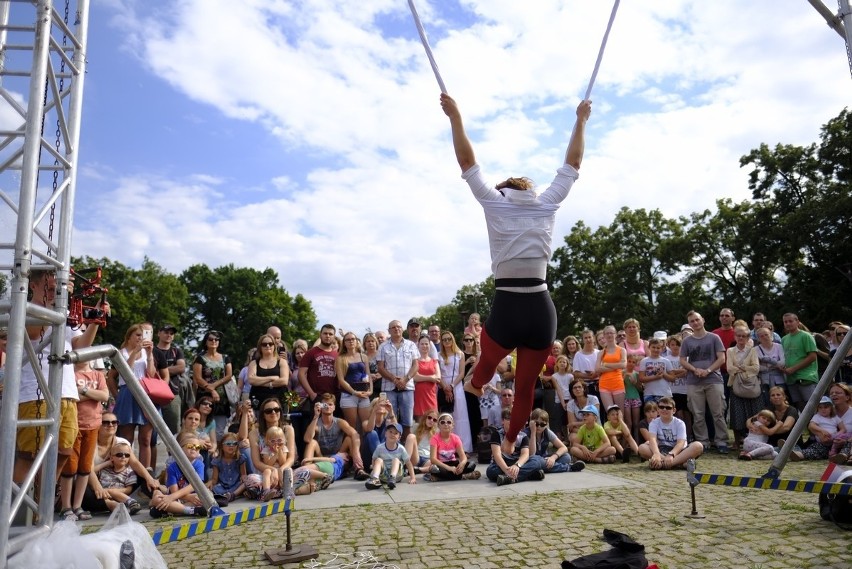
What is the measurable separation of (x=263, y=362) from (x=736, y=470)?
5693 mm

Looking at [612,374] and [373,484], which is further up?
[612,374]

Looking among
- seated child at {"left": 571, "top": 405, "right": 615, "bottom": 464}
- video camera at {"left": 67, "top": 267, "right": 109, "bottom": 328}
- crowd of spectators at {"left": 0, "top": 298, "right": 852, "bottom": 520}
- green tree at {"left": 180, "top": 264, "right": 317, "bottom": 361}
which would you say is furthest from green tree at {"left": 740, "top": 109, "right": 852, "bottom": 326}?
green tree at {"left": 180, "top": 264, "right": 317, "bottom": 361}

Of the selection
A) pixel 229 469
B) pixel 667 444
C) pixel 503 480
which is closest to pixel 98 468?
pixel 229 469

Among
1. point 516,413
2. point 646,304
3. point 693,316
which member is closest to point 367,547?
point 516,413

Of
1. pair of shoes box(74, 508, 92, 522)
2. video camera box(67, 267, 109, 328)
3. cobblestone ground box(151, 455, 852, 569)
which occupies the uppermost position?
video camera box(67, 267, 109, 328)

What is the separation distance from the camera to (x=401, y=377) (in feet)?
28.0

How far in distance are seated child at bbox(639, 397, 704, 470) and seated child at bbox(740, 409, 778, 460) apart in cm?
74

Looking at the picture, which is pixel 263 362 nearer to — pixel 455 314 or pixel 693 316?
pixel 693 316

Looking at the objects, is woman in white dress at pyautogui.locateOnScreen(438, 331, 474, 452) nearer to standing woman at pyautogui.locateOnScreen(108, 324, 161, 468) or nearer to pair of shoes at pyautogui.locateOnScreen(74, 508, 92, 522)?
standing woman at pyautogui.locateOnScreen(108, 324, 161, 468)

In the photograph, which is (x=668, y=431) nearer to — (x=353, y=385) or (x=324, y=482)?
(x=353, y=385)

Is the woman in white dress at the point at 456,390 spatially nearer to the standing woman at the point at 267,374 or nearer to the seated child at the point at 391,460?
the seated child at the point at 391,460

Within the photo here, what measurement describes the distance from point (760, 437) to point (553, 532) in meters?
4.89

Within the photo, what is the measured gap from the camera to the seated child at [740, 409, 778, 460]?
334 inches

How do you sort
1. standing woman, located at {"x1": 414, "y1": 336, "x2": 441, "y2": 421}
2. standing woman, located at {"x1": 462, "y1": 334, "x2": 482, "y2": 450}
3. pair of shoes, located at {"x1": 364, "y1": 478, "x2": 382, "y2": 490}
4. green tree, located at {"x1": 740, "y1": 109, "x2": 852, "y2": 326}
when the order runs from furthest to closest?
green tree, located at {"x1": 740, "y1": 109, "x2": 852, "y2": 326}
standing woman, located at {"x1": 462, "y1": 334, "x2": 482, "y2": 450}
standing woman, located at {"x1": 414, "y1": 336, "x2": 441, "y2": 421}
pair of shoes, located at {"x1": 364, "y1": 478, "x2": 382, "y2": 490}
